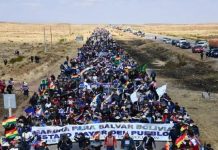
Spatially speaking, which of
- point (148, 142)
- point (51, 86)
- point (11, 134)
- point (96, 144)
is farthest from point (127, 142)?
point (51, 86)

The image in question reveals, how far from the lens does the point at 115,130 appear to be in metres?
19.8

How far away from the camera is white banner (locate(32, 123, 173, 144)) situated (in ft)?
64.3

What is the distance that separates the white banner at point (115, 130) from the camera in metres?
19.6

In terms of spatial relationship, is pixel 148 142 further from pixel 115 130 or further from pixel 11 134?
pixel 11 134

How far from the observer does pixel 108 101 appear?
25.3 meters

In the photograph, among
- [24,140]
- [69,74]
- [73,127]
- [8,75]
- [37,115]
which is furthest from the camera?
[8,75]

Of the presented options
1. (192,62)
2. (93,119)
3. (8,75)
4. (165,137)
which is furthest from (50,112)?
(192,62)

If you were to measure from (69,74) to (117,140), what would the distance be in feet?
56.1

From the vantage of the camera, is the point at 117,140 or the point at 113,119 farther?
the point at 113,119

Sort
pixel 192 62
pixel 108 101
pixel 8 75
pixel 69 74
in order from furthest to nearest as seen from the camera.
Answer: pixel 192 62
pixel 8 75
pixel 69 74
pixel 108 101

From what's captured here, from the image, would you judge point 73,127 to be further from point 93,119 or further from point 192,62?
point 192,62

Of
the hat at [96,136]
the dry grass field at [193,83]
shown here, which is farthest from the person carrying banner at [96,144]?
the dry grass field at [193,83]

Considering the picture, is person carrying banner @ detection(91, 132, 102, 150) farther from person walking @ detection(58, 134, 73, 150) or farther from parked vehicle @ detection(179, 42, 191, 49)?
parked vehicle @ detection(179, 42, 191, 49)

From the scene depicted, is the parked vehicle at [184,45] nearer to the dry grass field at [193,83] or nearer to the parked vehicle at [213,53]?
the dry grass field at [193,83]
